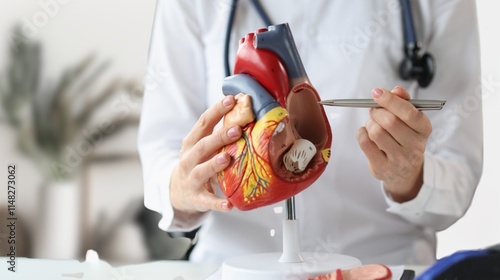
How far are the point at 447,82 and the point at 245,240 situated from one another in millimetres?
310

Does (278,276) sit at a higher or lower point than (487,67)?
lower

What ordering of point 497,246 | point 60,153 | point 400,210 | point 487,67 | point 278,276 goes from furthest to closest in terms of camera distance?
point 60,153 < point 487,67 < point 400,210 < point 278,276 < point 497,246

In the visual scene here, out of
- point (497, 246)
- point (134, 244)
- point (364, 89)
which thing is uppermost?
point (364, 89)

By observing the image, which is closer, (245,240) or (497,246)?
(497,246)

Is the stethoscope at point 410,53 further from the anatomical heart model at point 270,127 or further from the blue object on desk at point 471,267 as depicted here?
the blue object on desk at point 471,267

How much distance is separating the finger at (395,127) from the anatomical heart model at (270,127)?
0.05m

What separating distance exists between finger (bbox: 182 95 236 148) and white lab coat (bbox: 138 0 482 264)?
0.45 ft

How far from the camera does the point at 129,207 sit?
128cm

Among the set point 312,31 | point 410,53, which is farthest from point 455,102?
point 312,31

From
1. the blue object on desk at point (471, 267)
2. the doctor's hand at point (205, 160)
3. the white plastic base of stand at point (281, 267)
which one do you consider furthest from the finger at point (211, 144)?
the blue object on desk at point (471, 267)

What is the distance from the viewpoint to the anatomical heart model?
59 cm

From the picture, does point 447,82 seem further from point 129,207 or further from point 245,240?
point 129,207

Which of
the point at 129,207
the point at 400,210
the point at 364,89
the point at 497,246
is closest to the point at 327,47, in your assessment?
the point at 364,89

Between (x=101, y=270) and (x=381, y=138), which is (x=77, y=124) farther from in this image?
(x=381, y=138)
